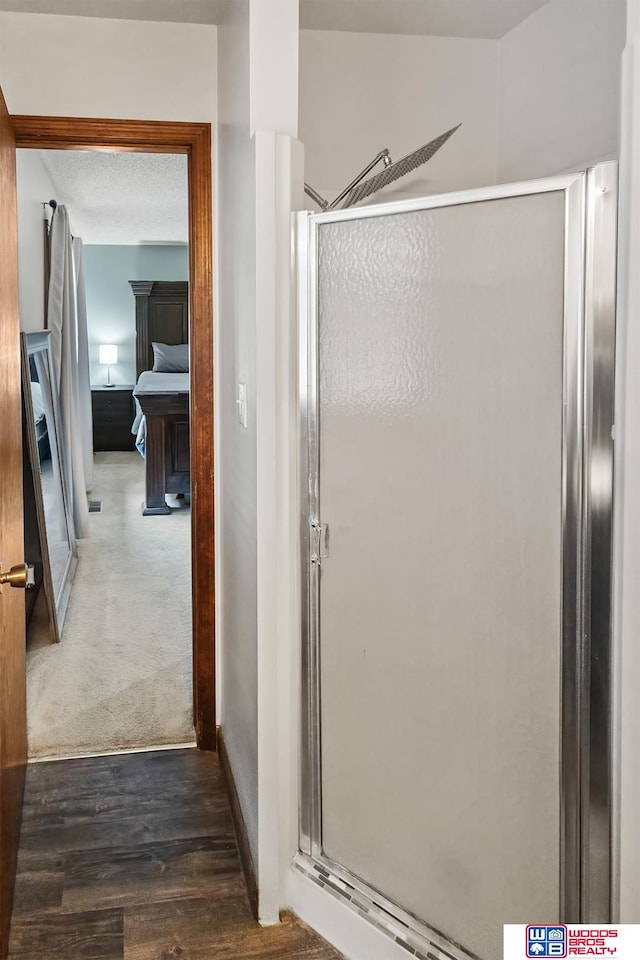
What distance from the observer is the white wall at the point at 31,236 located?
3996 mm

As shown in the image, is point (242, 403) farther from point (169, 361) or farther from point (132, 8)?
point (169, 361)

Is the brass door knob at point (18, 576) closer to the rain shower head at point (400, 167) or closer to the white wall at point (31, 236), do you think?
the rain shower head at point (400, 167)

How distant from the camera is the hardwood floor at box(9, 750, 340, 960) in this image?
1993 mm

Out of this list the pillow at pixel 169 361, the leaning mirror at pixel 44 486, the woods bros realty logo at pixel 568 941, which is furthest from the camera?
the pillow at pixel 169 361

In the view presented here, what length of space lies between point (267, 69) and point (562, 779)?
166 centimetres

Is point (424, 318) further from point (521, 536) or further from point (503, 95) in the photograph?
point (503, 95)

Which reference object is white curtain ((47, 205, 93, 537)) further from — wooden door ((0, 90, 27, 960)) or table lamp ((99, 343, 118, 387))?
table lamp ((99, 343, 118, 387))

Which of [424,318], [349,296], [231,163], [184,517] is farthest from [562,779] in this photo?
[184,517]

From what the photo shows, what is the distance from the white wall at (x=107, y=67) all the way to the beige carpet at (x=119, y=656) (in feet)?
7.03

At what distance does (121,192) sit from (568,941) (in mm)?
5844

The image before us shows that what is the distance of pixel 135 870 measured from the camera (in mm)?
2291

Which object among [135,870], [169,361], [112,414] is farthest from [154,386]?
[135,870]

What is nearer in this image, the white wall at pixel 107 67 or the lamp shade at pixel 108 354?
the white wall at pixel 107 67

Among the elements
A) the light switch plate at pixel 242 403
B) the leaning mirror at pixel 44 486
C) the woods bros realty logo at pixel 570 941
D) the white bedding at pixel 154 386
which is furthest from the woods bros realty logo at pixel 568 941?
the white bedding at pixel 154 386
